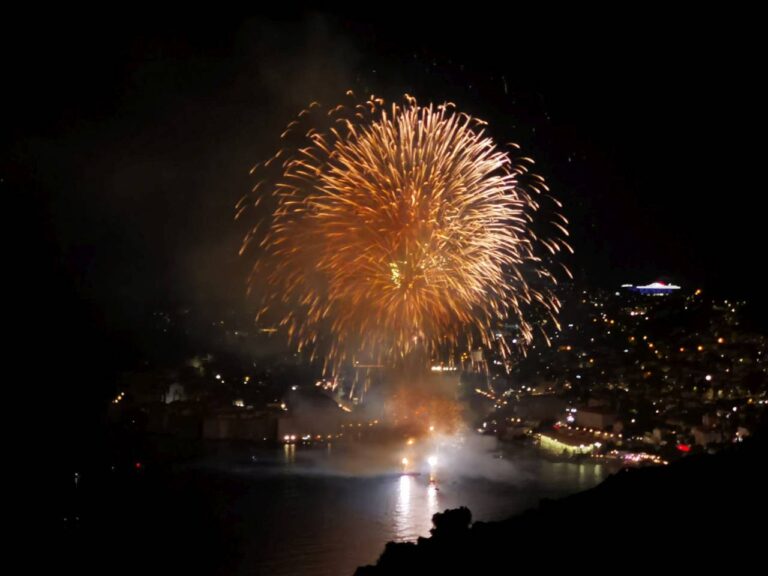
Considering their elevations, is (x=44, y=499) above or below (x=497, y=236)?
below

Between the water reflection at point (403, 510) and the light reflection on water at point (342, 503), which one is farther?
the water reflection at point (403, 510)

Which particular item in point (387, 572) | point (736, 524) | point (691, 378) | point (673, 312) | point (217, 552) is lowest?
point (217, 552)

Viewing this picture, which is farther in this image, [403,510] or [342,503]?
[342,503]

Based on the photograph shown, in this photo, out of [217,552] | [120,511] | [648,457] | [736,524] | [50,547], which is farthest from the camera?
[648,457]

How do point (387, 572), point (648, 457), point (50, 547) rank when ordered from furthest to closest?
point (648, 457) < point (50, 547) < point (387, 572)

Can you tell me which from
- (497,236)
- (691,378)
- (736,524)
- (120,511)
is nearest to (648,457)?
(691,378)

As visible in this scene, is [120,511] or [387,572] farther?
[120,511]

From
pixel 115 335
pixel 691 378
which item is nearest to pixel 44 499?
pixel 115 335

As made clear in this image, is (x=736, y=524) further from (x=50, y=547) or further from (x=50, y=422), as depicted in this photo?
(x=50, y=422)

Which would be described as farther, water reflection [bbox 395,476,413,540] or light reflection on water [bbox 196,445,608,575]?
water reflection [bbox 395,476,413,540]
